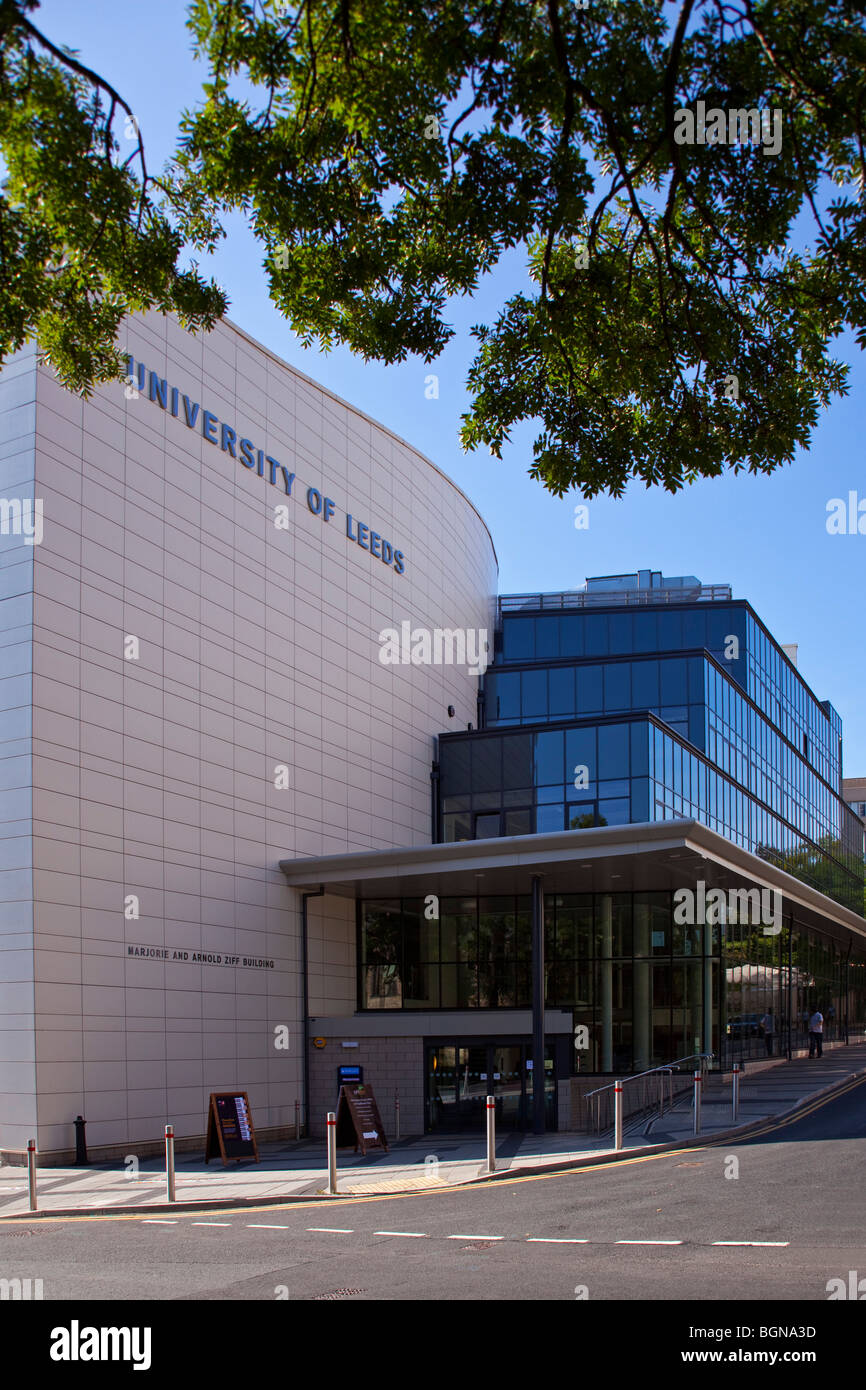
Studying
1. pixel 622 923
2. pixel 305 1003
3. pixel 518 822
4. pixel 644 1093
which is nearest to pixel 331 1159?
pixel 644 1093

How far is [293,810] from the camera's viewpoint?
28.0 m

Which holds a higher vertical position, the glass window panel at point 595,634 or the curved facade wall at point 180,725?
the glass window panel at point 595,634

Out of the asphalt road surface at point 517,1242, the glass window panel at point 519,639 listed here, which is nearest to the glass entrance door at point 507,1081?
the asphalt road surface at point 517,1242

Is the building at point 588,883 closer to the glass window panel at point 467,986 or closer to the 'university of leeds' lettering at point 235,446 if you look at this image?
the glass window panel at point 467,986

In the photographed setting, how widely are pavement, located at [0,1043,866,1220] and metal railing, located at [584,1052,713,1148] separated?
389 mm

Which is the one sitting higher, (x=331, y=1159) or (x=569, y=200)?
(x=569, y=200)

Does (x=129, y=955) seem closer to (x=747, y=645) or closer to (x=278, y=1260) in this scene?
(x=278, y=1260)

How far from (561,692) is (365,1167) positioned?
884 inches

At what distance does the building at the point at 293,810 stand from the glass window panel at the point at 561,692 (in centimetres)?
74

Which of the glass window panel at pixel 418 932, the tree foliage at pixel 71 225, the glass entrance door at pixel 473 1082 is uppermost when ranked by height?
the tree foliage at pixel 71 225

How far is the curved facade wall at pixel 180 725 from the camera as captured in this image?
20984mm
